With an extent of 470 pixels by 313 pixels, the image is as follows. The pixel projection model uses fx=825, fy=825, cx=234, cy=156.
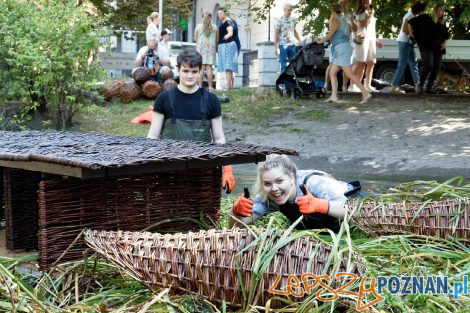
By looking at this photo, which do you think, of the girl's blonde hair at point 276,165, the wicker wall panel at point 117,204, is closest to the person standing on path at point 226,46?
the girl's blonde hair at point 276,165

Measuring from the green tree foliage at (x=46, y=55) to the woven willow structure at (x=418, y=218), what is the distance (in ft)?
29.4

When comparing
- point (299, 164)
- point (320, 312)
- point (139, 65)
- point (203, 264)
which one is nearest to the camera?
point (320, 312)

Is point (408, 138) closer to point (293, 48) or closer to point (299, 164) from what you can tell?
point (299, 164)

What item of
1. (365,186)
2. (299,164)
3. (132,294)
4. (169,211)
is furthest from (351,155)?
(132,294)

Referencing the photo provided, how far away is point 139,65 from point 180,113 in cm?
1275

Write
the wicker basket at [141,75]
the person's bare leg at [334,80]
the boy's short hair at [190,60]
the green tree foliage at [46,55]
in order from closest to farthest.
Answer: the boy's short hair at [190,60], the green tree foliage at [46,55], the person's bare leg at [334,80], the wicker basket at [141,75]

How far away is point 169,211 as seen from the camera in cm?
406

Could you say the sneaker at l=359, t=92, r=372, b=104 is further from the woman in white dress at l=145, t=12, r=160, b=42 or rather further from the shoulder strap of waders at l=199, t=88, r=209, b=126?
the shoulder strap of waders at l=199, t=88, r=209, b=126

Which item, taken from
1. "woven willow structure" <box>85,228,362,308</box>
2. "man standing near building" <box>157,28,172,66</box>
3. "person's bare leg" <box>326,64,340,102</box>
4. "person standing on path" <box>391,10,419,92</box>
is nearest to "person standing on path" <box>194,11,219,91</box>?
"man standing near building" <box>157,28,172,66</box>

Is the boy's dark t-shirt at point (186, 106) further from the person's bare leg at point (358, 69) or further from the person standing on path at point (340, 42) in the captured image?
the person's bare leg at point (358, 69)

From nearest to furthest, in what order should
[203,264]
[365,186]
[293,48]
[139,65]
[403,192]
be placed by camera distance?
[203,264] → [403,192] → [365,186] → [293,48] → [139,65]

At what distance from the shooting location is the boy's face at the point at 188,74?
225 inches

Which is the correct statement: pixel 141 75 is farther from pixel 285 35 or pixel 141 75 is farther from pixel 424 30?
pixel 424 30

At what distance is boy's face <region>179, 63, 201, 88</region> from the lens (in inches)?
225
